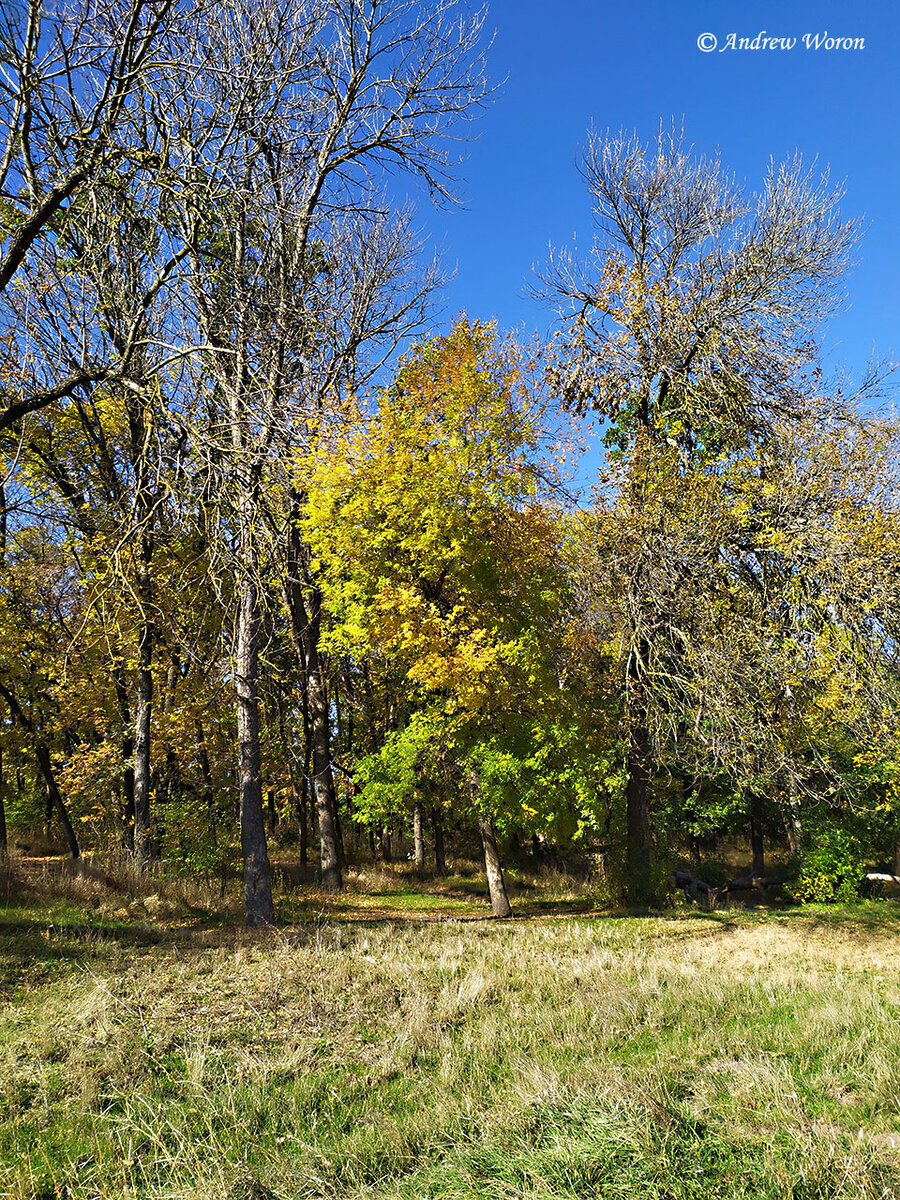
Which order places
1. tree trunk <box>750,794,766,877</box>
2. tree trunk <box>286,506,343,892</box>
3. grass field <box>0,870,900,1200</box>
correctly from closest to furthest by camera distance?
1. grass field <box>0,870,900,1200</box>
2. tree trunk <box>286,506,343,892</box>
3. tree trunk <box>750,794,766,877</box>

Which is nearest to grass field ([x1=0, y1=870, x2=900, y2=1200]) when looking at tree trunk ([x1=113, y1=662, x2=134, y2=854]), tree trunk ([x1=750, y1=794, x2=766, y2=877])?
tree trunk ([x1=113, y1=662, x2=134, y2=854])

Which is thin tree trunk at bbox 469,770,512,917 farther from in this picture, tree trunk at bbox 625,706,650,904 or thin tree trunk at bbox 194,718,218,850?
thin tree trunk at bbox 194,718,218,850

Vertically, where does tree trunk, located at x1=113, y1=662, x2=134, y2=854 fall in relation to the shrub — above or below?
above

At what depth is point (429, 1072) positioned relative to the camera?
16.0 feet

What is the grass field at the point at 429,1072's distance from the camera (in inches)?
136

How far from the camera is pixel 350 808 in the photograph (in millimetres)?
27812

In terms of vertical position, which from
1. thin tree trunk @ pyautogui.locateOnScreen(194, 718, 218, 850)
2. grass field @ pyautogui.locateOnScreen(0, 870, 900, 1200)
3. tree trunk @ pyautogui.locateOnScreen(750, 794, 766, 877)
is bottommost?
tree trunk @ pyautogui.locateOnScreen(750, 794, 766, 877)

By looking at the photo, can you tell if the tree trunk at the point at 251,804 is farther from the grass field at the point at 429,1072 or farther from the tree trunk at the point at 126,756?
the tree trunk at the point at 126,756

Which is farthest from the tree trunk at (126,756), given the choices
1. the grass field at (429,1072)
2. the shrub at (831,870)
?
the shrub at (831,870)

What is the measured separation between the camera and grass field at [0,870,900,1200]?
3.46 metres

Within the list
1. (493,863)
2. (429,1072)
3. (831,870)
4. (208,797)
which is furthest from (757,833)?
(429,1072)

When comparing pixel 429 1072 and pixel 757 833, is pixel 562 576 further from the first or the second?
pixel 757 833

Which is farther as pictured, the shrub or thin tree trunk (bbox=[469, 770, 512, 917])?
the shrub

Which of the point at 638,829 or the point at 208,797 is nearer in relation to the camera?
the point at 638,829
